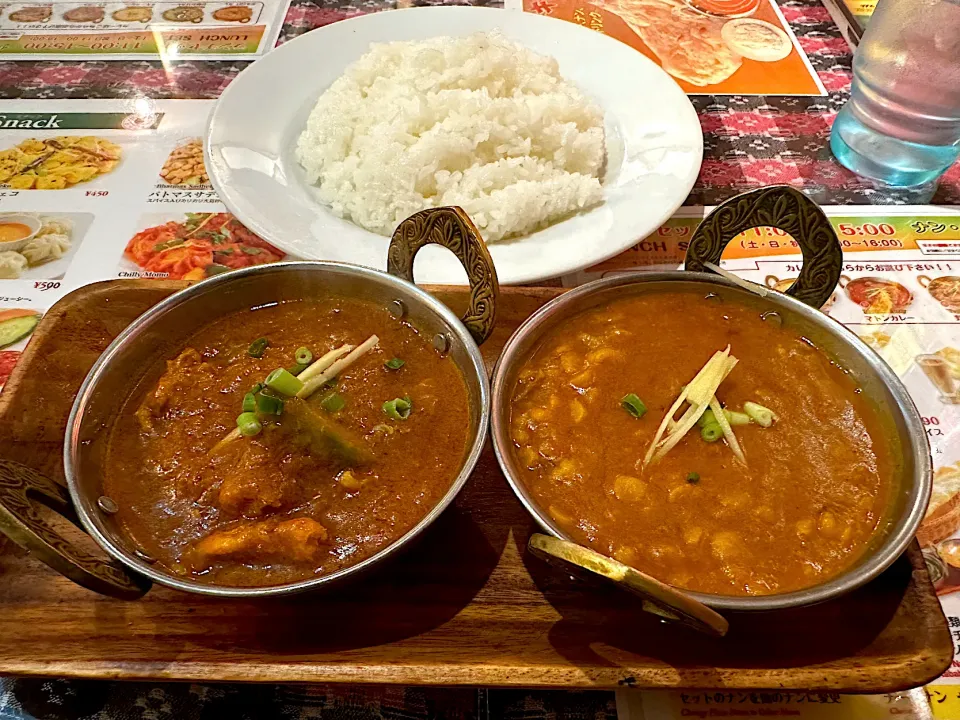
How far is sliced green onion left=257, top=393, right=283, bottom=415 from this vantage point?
149 cm

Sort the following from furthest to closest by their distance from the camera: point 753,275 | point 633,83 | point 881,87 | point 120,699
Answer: point 633,83 < point 881,87 < point 753,275 < point 120,699

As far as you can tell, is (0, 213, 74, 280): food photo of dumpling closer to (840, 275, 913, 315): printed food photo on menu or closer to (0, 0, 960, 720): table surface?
(0, 0, 960, 720): table surface

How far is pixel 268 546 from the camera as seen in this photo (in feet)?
4.40

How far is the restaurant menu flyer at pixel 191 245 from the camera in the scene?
2.15m

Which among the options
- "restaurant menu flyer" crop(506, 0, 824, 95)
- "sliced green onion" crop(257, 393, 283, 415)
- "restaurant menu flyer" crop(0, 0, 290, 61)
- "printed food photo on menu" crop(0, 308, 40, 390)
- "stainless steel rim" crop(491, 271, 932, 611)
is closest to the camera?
"stainless steel rim" crop(491, 271, 932, 611)

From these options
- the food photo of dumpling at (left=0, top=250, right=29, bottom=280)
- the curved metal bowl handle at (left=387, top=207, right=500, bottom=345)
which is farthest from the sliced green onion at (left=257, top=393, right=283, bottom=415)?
the food photo of dumpling at (left=0, top=250, right=29, bottom=280)

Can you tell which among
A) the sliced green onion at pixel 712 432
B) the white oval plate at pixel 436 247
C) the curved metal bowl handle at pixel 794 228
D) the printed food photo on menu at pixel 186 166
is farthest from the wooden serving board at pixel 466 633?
the printed food photo on menu at pixel 186 166

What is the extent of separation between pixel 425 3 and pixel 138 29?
1462 millimetres

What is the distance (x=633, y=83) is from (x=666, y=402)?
1.85 m

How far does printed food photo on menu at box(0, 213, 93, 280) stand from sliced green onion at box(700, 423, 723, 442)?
2168 millimetres

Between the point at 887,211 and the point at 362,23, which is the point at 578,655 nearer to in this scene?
the point at 887,211

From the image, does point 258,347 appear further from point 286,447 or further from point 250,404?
point 286,447

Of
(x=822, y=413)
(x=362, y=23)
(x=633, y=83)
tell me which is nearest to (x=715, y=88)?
(x=633, y=83)

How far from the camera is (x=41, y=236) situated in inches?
99.2
